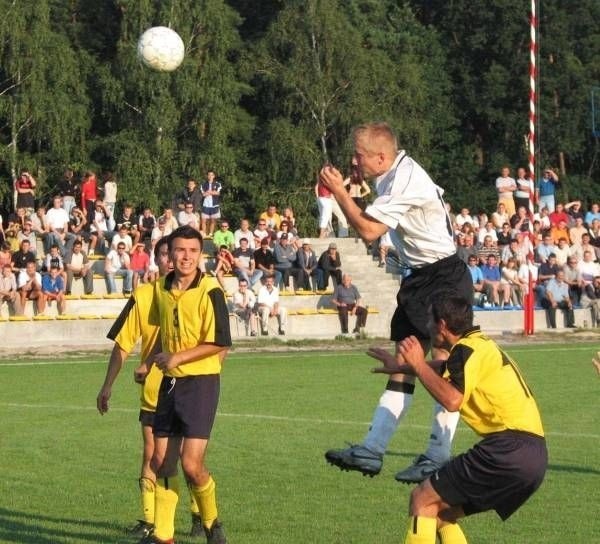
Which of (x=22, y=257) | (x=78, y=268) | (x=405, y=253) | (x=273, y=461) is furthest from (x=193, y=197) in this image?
(x=405, y=253)

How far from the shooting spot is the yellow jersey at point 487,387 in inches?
310

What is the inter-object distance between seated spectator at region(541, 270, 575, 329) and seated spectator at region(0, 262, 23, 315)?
1221 cm

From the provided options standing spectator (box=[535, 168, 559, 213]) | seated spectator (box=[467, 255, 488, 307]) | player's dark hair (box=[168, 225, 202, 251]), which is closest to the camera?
player's dark hair (box=[168, 225, 202, 251])

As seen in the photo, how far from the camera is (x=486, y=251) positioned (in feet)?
112

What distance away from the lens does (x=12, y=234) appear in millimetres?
33188

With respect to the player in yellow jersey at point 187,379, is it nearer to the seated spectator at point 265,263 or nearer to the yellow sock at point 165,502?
the yellow sock at point 165,502

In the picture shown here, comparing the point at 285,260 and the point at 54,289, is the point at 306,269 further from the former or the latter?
the point at 54,289

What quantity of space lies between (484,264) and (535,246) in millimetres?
1929

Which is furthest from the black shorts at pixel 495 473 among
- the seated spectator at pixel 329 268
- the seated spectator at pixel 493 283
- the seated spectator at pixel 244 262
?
the seated spectator at pixel 493 283

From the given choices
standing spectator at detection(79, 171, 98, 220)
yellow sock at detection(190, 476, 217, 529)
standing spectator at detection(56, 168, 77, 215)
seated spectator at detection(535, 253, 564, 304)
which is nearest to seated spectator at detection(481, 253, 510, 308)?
seated spectator at detection(535, 253, 564, 304)

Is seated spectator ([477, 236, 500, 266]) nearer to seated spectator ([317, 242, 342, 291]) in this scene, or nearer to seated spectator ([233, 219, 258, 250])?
seated spectator ([317, 242, 342, 291])

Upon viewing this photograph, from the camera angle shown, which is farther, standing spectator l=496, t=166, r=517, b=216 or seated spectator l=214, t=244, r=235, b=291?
standing spectator l=496, t=166, r=517, b=216

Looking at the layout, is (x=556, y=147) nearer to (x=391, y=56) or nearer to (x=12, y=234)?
(x=391, y=56)

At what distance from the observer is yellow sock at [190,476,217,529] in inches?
395
